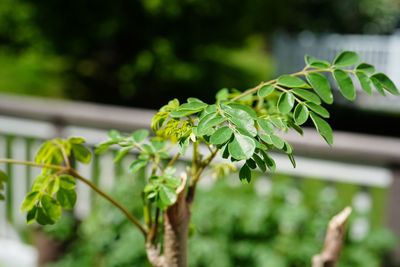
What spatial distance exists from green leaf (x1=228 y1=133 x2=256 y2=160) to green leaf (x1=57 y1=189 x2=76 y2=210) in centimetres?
34

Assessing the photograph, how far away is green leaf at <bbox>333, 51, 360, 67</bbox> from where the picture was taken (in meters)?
0.84

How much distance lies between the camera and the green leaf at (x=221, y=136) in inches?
24.9

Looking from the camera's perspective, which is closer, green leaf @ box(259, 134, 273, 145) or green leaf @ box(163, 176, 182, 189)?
green leaf @ box(259, 134, 273, 145)

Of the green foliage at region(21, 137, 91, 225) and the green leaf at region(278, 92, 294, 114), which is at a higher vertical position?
the green leaf at region(278, 92, 294, 114)

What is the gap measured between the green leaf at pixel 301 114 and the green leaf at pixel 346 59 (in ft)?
0.46

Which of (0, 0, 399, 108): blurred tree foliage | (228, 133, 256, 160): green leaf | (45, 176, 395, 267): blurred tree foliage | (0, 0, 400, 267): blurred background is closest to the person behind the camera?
(228, 133, 256, 160): green leaf

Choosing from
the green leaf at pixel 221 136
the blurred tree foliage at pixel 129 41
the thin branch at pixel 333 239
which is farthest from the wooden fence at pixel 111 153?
the blurred tree foliage at pixel 129 41

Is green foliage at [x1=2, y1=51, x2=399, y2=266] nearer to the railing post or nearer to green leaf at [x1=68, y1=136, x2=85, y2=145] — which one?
green leaf at [x1=68, y1=136, x2=85, y2=145]

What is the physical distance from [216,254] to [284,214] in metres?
0.39

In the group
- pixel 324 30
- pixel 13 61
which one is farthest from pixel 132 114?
pixel 324 30

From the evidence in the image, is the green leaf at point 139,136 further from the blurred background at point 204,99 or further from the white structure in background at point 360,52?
the white structure in background at point 360,52

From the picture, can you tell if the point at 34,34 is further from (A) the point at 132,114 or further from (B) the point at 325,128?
(B) the point at 325,128

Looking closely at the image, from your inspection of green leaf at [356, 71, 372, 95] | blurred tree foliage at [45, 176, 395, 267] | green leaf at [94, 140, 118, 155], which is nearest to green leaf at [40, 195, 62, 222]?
green leaf at [94, 140, 118, 155]

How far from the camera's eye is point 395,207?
2.94m
